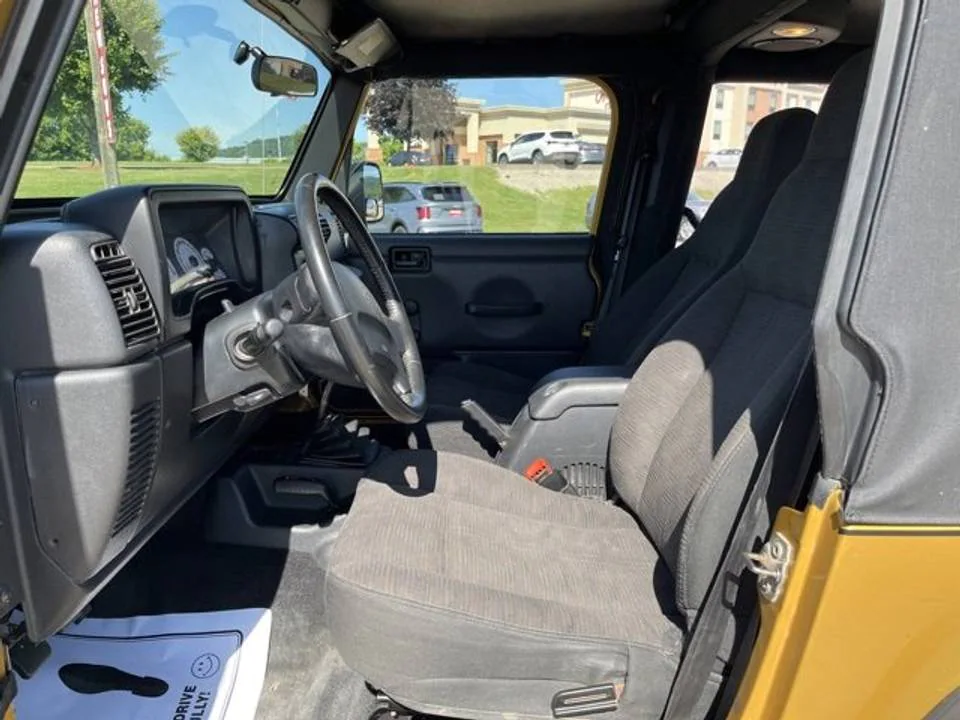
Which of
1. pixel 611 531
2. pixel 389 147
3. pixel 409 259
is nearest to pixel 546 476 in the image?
pixel 611 531

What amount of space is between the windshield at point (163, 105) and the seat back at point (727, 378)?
1058mm

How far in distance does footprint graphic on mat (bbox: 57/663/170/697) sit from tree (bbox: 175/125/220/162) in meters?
1.19

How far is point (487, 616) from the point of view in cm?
126

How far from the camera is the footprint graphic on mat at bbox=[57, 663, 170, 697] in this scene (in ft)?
4.93

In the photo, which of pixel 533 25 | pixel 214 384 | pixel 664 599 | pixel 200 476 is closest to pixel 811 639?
pixel 664 599

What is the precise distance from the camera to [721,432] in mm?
1453

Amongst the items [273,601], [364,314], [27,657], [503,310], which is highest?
[364,314]

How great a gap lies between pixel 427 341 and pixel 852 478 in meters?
2.31

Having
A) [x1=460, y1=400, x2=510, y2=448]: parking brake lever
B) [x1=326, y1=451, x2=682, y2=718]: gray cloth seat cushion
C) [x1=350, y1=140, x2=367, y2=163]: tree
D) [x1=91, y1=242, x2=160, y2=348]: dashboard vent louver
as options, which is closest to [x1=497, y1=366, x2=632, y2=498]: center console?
[x1=460, y1=400, x2=510, y2=448]: parking brake lever

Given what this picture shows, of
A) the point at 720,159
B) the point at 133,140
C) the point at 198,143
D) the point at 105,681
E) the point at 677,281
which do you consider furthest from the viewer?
the point at 720,159

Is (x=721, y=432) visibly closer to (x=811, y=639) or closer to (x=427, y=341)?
(x=811, y=639)

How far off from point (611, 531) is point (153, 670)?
36.7 inches

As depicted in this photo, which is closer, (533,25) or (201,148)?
(201,148)

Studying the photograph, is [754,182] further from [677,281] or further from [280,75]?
[280,75]
